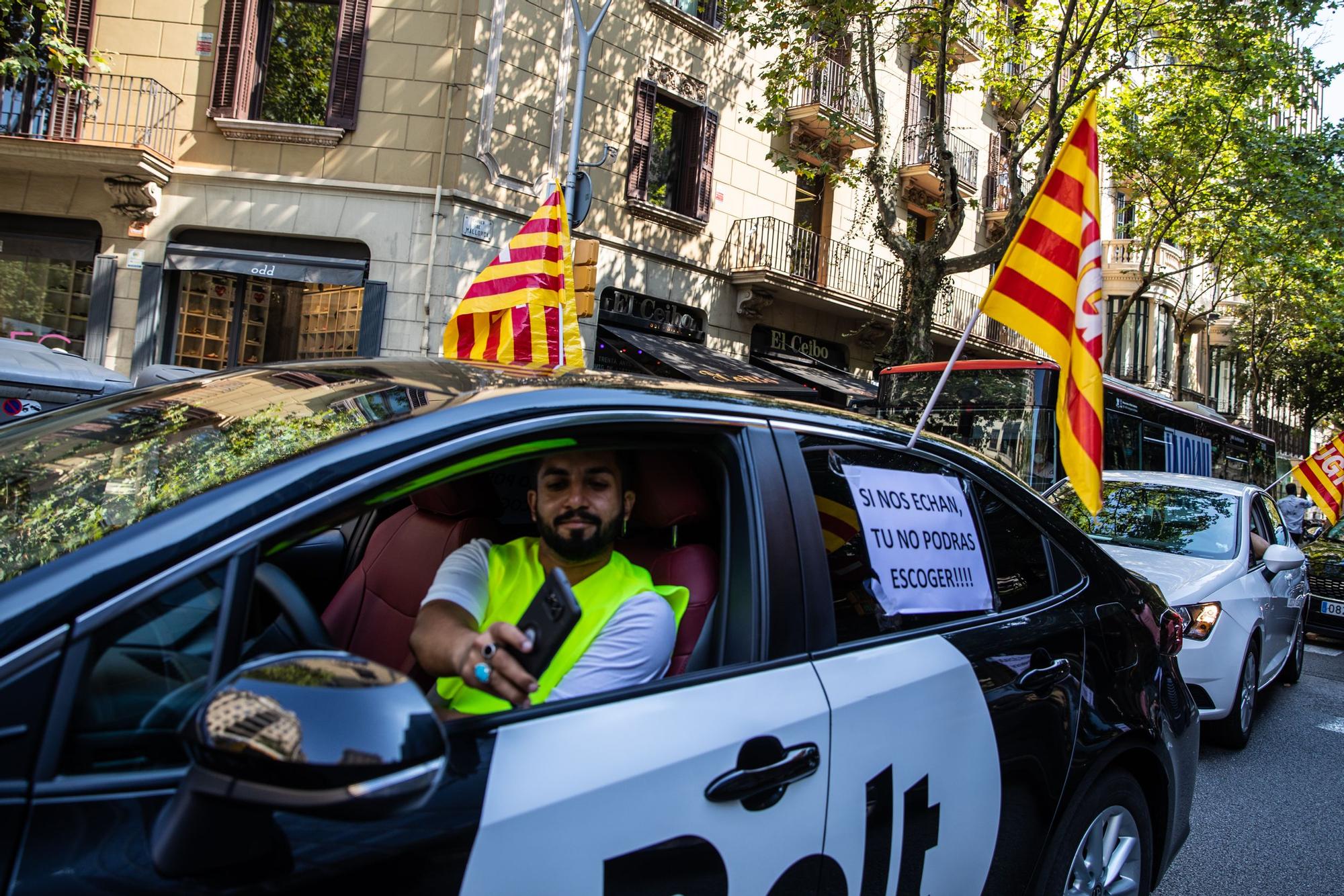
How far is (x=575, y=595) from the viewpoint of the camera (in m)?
1.70

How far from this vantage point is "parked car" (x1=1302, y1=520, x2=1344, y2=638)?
9.80 metres

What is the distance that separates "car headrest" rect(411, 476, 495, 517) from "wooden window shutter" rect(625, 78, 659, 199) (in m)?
13.9

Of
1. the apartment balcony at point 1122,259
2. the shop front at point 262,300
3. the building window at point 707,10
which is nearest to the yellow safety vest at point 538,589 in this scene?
the shop front at point 262,300

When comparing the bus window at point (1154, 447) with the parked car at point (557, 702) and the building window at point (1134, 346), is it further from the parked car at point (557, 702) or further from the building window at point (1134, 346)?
the building window at point (1134, 346)

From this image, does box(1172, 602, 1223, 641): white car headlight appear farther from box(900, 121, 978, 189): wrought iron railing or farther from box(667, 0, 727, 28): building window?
box(900, 121, 978, 189): wrought iron railing

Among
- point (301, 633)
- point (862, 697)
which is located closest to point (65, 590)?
point (301, 633)

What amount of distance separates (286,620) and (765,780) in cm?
85

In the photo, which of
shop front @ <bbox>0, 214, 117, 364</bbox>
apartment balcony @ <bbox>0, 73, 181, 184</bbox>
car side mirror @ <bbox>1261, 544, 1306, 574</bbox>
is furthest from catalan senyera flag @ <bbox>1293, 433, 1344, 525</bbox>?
shop front @ <bbox>0, 214, 117, 364</bbox>

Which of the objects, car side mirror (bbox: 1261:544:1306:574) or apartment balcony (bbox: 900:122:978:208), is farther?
apartment balcony (bbox: 900:122:978:208)

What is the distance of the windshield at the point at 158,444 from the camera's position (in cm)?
138

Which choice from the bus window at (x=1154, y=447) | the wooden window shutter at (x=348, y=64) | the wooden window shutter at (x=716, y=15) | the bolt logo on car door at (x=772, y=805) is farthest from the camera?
the wooden window shutter at (x=716, y=15)

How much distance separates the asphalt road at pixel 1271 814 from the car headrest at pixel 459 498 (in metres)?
3.01

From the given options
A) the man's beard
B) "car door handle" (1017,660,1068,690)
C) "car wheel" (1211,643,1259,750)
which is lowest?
"car wheel" (1211,643,1259,750)

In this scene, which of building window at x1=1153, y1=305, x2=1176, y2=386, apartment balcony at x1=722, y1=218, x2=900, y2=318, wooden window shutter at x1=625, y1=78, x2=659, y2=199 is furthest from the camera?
building window at x1=1153, y1=305, x2=1176, y2=386
